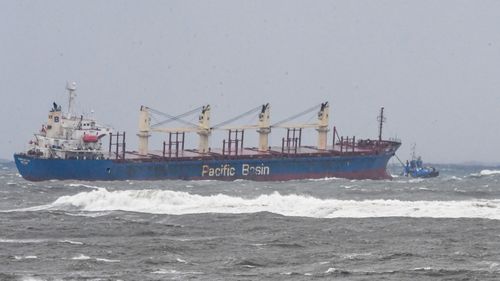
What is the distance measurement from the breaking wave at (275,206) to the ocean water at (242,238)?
63 mm

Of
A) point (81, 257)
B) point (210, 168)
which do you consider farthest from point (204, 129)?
point (81, 257)

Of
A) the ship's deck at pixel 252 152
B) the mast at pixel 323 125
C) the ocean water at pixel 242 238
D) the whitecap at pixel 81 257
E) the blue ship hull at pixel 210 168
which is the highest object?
the mast at pixel 323 125

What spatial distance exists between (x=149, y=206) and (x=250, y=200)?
611cm

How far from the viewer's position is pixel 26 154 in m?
92.4

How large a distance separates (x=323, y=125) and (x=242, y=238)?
7146 cm

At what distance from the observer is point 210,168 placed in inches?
3863

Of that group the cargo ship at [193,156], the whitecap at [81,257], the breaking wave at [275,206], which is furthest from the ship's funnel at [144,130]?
the whitecap at [81,257]

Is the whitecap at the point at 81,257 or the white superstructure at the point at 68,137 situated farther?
the white superstructure at the point at 68,137

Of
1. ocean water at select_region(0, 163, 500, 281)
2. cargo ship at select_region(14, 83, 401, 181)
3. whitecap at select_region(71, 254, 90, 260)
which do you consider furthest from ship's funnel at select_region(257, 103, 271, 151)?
whitecap at select_region(71, 254, 90, 260)

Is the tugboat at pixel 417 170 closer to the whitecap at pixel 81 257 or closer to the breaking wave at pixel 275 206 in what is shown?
the breaking wave at pixel 275 206

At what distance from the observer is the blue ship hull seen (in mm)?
90312

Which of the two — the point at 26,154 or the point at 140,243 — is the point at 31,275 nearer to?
the point at 140,243

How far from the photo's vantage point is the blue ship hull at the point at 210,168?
9031 centimetres

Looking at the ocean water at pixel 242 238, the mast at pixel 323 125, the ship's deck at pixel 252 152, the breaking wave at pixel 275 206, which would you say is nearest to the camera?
the ocean water at pixel 242 238
